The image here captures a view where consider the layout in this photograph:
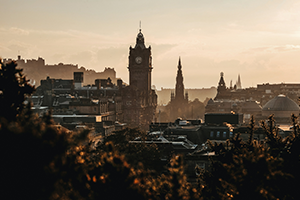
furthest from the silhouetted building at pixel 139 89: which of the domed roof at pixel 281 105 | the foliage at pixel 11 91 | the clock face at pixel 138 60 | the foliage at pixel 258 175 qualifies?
the foliage at pixel 11 91

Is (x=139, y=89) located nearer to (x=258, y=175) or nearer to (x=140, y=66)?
(x=140, y=66)

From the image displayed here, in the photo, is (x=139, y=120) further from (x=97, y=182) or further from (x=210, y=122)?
(x=97, y=182)

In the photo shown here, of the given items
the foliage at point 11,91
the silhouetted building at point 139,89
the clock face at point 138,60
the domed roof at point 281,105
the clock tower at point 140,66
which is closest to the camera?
the foliage at point 11,91

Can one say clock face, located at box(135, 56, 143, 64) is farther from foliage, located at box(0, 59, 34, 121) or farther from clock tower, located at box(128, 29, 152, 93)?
foliage, located at box(0, 59, 34, 121)

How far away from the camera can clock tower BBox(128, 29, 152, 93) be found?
130 metres

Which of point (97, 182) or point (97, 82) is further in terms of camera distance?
point (97, 82)

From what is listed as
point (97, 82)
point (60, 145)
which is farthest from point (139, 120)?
point (60, 145)

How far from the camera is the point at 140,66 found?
130m

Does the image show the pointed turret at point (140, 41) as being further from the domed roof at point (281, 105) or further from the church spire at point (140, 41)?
the domed roof at point (281, 105)

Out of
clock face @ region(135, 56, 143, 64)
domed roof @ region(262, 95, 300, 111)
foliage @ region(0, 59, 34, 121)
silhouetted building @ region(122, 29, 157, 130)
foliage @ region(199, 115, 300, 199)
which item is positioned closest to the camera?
foliage @ region(199, 115, 300, 199)

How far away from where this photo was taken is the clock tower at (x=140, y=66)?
129875mm

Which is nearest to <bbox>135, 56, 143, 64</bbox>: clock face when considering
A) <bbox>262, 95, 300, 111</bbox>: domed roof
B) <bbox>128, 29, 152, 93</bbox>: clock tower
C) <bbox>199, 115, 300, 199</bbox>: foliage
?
<bbox>128, 29, 152, 93</bbox>: clock tower

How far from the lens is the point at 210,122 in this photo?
73750 millimetres

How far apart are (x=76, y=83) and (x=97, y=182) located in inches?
5044
